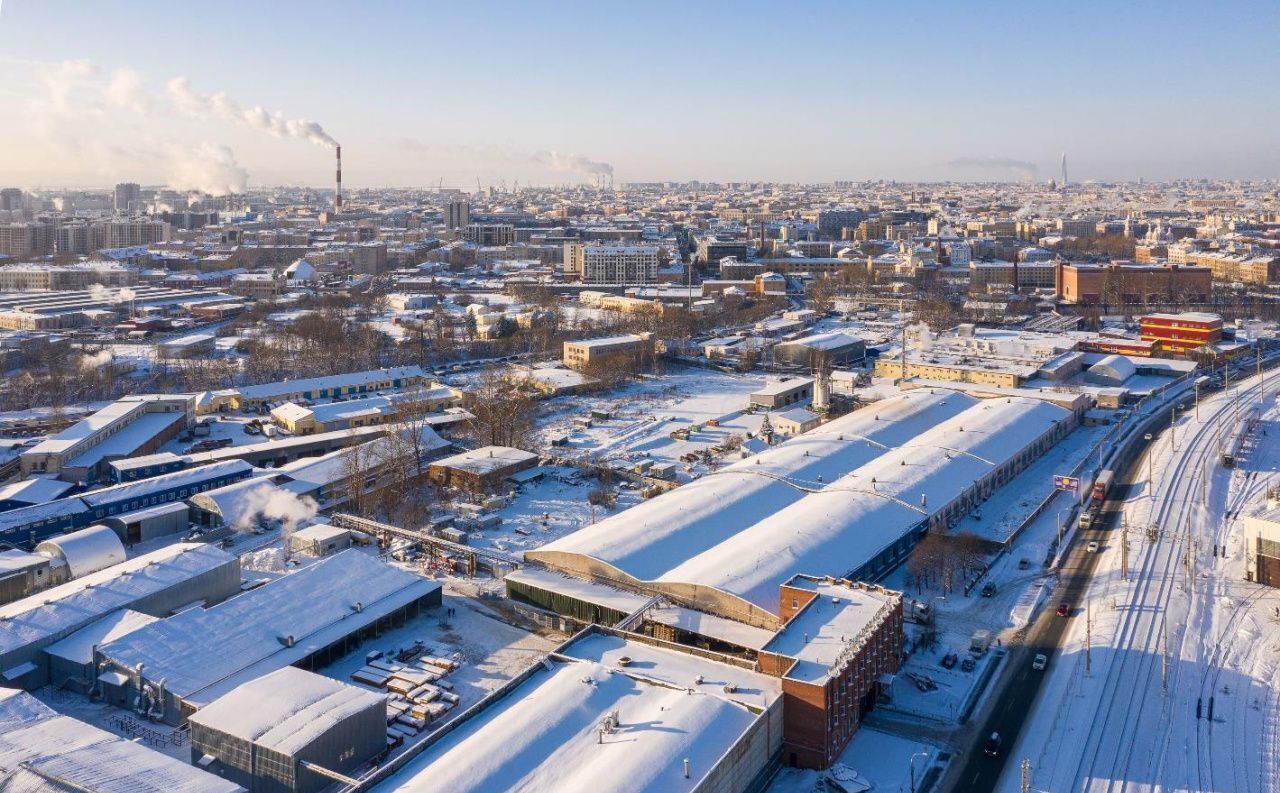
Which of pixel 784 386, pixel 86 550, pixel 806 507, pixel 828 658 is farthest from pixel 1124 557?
pixel 86 550

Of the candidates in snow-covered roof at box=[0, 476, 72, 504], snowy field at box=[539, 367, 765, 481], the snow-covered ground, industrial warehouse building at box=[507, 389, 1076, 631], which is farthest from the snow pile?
the snow-covered ground

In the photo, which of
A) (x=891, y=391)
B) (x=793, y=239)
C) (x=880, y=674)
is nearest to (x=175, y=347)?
(x=891, y=391)

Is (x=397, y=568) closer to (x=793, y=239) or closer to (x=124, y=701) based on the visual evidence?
(x=124, y=701)

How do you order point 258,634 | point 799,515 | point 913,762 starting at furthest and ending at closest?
point 799,515 < point 258,634 < point 913,762

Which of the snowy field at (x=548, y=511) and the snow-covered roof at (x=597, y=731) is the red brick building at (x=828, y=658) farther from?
the snowy field at (x=548, y=511)

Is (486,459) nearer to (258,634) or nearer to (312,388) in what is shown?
(258,634)

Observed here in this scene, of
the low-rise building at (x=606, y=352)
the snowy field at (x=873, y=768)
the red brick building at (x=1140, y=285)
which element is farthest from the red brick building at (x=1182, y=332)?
the snowy field at (x=873, y=768)
